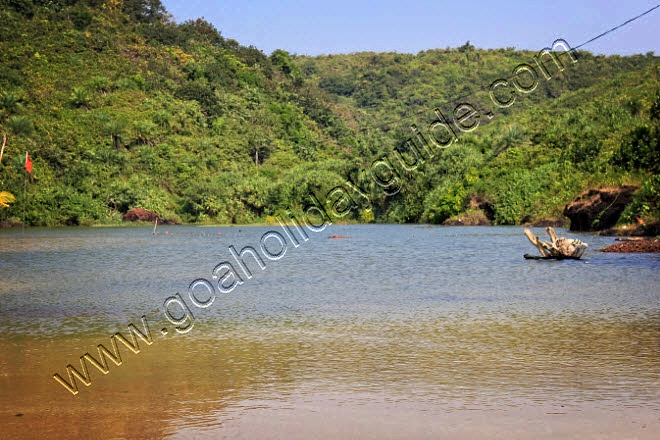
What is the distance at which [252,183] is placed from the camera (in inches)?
3851

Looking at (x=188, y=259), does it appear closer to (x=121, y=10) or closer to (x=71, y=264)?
(x=71, y=264)

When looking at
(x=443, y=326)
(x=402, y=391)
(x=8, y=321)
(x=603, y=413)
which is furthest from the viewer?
(x=8, y=321)

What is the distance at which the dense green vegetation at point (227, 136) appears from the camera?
227 ft

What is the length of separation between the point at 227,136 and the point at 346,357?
105071 millimetres

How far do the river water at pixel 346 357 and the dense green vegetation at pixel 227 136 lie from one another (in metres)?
23.5

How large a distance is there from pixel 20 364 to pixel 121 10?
12915 cm

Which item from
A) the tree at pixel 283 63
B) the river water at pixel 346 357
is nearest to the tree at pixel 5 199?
the river water at pixel 346 357

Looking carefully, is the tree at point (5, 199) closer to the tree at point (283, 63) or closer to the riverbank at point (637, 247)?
the riverbank at point (637, 247)

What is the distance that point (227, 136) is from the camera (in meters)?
114

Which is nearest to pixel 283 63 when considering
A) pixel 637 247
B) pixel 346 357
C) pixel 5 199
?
pixel 5 199

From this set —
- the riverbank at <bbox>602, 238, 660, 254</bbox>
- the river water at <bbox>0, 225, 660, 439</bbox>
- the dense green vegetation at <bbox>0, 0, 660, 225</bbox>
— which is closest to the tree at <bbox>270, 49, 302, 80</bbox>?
the dense green vegetation at <bbox>0, 0, 660, 225</bbox>

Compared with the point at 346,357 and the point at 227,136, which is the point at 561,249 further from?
the point at 227,136

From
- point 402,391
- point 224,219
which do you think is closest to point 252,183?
point 224,219

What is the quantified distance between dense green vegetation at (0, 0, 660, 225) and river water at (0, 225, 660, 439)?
77.2ft
